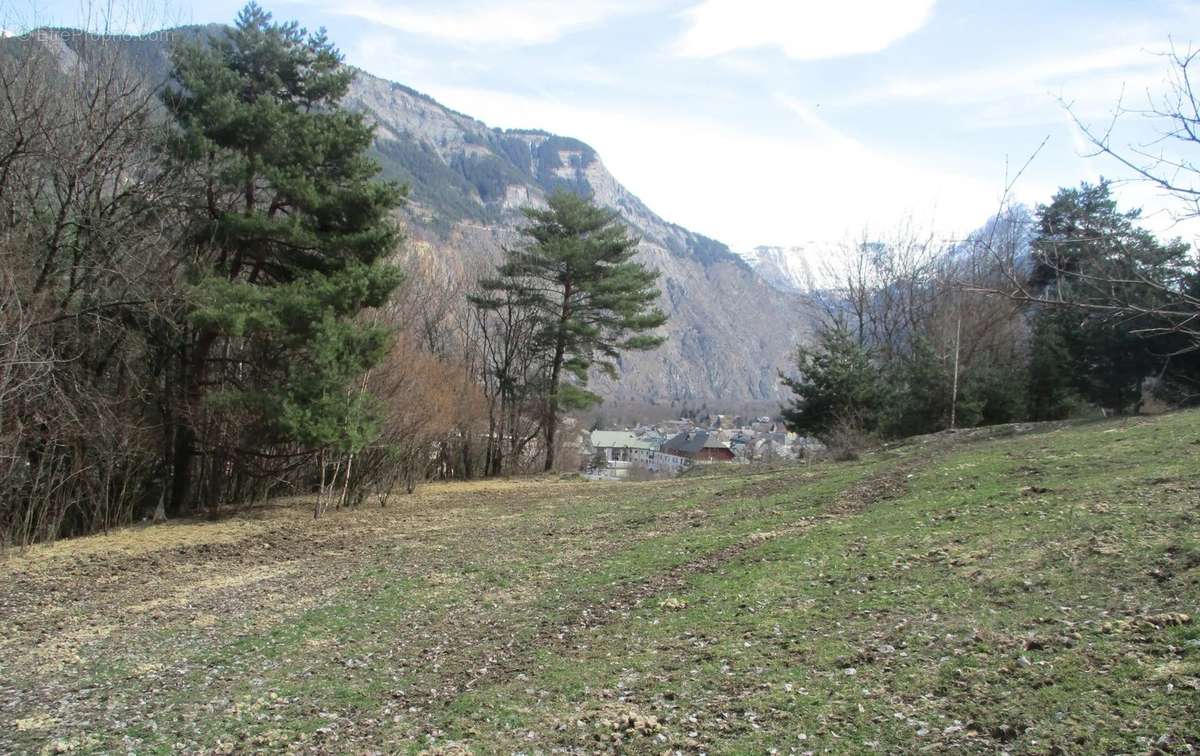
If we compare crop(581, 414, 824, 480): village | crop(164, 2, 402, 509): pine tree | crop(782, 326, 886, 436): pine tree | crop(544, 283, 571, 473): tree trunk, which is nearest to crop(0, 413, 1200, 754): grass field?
crop(164, 2, 402, 509): pine tree

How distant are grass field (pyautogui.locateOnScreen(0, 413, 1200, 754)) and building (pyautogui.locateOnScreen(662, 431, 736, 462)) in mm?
41574

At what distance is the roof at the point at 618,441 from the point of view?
64.1 meters

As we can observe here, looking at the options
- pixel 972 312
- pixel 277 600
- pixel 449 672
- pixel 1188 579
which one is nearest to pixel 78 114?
pixel 277 600

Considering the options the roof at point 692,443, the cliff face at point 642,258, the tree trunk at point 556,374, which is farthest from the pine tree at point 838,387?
the cliff face at point 642,258

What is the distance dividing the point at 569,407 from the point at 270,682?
81.4 feet

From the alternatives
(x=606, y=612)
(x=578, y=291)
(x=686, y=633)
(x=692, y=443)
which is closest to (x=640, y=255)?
(x=692, y=443)

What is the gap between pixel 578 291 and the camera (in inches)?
1224

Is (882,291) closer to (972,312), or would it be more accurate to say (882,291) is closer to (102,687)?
(972,312)

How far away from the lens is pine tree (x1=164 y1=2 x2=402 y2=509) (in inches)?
598

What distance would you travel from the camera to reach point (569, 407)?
31.3 metres

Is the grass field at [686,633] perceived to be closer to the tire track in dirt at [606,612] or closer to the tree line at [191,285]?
the tire track in dirt at [606,612]

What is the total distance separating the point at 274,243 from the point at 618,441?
51419 millimetres

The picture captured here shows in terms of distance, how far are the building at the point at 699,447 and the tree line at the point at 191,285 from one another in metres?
35.7

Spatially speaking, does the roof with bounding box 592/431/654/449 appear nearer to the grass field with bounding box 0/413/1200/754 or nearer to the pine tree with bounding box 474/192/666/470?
the pine tree with bounding box 474/192/666/470
